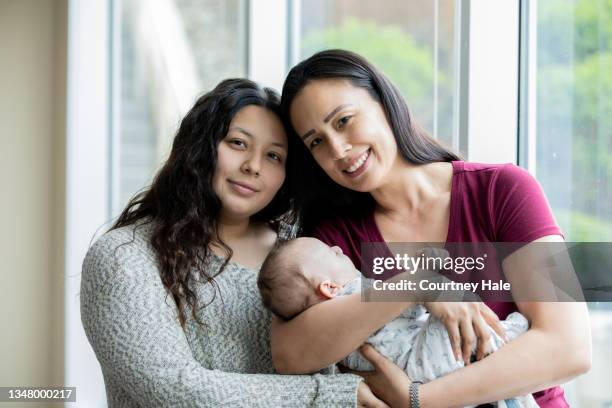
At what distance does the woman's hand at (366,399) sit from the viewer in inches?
→ 50.8

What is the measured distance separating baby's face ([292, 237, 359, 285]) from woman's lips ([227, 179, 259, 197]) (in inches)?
8.5

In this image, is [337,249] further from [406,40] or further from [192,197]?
[406,40]

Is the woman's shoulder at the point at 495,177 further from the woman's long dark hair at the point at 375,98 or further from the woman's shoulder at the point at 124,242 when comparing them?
the woman's shoulder at the point at 124,242

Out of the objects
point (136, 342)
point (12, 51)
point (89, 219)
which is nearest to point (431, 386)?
point (136, 342)

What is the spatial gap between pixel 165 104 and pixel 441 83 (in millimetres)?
1486

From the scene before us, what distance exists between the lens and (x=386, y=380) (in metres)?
1.27

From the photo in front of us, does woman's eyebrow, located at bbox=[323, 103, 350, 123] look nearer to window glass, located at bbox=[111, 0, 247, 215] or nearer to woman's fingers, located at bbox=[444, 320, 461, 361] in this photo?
woman's fingers, located at bbox=[444, 320, 461, 361]

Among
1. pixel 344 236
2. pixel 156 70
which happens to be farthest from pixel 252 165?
pixel 156 70

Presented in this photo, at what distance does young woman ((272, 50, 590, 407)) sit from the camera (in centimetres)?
121

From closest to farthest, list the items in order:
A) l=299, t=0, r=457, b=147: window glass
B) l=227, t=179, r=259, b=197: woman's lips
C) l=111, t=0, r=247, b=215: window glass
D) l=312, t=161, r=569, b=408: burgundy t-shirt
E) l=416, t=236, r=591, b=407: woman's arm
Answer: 1. l=416, t=236, r=591, b=407: woman's arm
2. l=312, t=161, r=569, b=408: burgundy t-shirt
3. l=227, t=179, r=259, b=197: woman's lips
4. l=299, t=0, r=457, b=147: window glass
5. l=111, t=0, r=247, b=215: window glass

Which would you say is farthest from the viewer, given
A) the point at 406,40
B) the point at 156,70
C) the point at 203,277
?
the point at 156,70

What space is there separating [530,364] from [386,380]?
0.27 metres

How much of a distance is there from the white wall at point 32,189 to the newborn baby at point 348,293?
5.72ft

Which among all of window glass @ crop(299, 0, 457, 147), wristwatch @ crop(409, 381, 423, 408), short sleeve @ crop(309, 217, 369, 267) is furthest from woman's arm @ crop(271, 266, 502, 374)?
window glass @ crop(299, 0, 457, 147)
